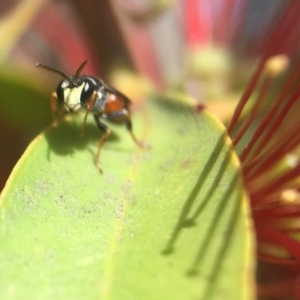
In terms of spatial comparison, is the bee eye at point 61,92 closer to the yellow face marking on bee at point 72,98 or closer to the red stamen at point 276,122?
the yellow face marking on bee at point 72,98

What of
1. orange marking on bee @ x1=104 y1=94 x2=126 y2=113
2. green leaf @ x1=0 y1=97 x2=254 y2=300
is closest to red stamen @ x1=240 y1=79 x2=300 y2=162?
green leaf @ x1=0 y1=97 x2=254 y2=300

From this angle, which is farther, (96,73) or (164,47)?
(164,47)

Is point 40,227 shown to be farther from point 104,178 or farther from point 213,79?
point 213,79

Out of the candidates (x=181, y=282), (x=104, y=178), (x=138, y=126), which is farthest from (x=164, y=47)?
(x=181, y=282)

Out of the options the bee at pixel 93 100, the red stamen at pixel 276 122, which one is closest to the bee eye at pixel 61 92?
the bee at pixel 93 100

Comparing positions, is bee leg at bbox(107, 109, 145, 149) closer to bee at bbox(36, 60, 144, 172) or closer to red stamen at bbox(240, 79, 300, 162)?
bee at bbox(36, 60, 144, 172)

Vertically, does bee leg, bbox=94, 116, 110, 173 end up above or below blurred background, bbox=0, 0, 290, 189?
below

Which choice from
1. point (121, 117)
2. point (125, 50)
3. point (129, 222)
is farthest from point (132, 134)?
point (125, 50)
